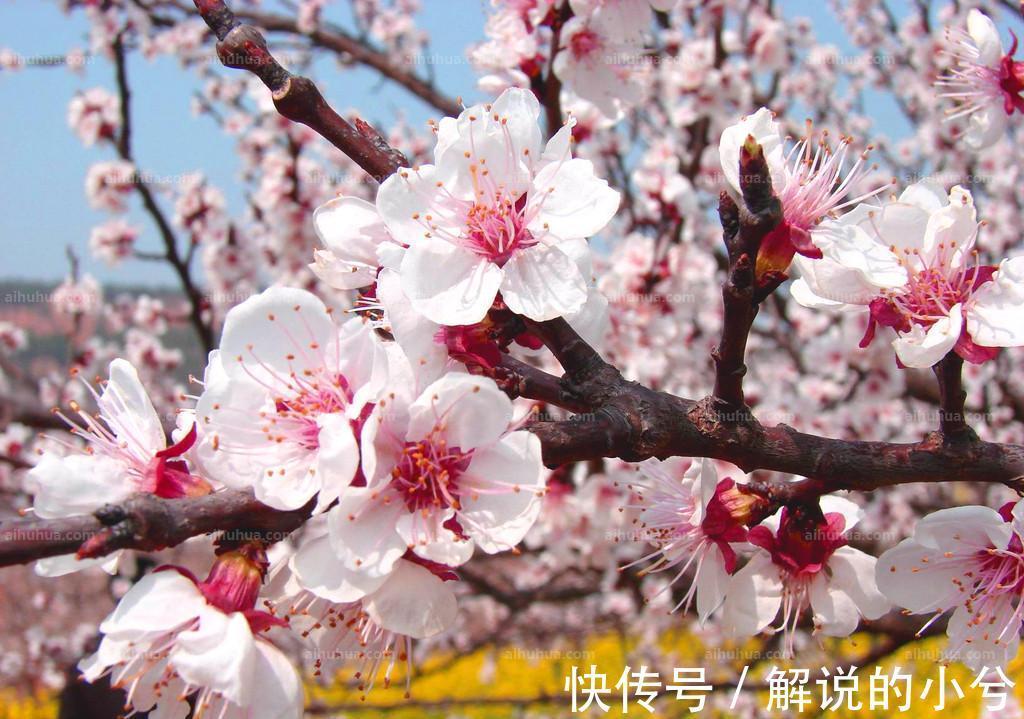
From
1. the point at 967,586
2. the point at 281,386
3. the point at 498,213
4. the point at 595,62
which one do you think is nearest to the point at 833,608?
the point at 967,586

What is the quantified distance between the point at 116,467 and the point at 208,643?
31cm

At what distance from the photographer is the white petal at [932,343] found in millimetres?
1109

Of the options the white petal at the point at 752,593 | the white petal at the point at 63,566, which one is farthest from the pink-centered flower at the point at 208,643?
the white petal at the point at 752,593

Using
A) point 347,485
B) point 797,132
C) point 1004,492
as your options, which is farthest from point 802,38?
point 347,485

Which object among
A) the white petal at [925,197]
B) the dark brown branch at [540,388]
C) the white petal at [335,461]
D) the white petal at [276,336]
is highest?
the white petal at [925,197]

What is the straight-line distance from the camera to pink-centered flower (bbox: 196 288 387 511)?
3.13 feet

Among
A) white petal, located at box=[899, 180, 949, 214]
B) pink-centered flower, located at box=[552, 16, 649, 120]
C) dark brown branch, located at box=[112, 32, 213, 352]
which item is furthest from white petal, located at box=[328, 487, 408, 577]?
dark brown branch, located at box=[112, 32, 213, 352]

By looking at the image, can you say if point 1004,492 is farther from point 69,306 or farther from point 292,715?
point 69,306

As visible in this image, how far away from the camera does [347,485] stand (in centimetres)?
88

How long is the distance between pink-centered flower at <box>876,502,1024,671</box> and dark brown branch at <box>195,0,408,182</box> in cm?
100

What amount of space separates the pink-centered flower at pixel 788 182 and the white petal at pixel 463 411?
410mm

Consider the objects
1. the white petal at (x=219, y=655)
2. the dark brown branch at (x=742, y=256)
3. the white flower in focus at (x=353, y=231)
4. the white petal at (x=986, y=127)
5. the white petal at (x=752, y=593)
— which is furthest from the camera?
the white petal at (x=986, y=127)

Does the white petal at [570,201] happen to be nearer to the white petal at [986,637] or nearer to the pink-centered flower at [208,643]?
the pink-centered flower at [208,643]

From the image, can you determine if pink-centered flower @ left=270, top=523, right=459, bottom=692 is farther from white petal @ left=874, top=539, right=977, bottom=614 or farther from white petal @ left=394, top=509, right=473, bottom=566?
white petal @ left=874, top=539, right=977, bottom=614
